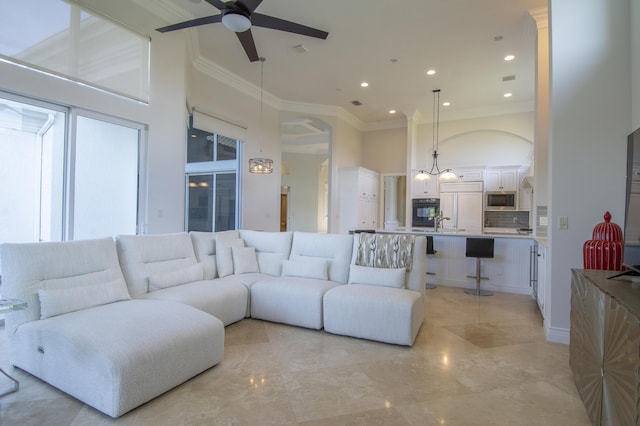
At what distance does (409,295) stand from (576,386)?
1289 mm

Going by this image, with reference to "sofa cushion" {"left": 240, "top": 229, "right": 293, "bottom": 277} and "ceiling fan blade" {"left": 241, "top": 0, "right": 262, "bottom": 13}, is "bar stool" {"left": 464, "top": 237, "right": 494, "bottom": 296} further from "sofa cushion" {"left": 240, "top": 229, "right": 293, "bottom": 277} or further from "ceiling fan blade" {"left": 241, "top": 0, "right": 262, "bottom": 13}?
"ceiling fan blade" {"left": 241, "top": 0, "right": 262, "bottom": 13}

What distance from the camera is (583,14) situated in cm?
292

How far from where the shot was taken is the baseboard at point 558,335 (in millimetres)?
3002

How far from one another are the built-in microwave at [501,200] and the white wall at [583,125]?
4.46 meters

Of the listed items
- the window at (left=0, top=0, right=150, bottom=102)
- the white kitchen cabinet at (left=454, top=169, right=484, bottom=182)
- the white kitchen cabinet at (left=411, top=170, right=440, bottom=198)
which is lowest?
the white kitchen cabinet at (left=411, top=170, right=440, bottom=198)

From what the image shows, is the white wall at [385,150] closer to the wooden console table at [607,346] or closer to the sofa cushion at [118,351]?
the wooden console table at [607,346]

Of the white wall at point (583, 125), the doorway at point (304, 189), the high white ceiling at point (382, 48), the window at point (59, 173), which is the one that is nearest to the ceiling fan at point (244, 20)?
the high white ceiling at point (382, 48)

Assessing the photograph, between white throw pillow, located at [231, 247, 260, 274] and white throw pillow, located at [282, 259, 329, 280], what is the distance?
43 cm

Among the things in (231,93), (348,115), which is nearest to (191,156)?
(231,93)

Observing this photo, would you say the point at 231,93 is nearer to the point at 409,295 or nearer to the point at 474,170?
the point at 409,295

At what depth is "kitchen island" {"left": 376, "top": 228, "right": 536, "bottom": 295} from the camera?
16.0 ft

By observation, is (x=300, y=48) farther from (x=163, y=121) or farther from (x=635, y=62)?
(x=635, y=62)

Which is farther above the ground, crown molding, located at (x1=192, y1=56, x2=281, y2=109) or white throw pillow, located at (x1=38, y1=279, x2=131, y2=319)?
crown molding, located at (x1=192, y1=56, x2=281, y2=109)

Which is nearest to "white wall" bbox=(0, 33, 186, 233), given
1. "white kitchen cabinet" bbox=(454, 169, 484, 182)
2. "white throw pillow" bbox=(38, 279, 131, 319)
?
"white throw pillow" bbox=(38, 279, 131, 319)
